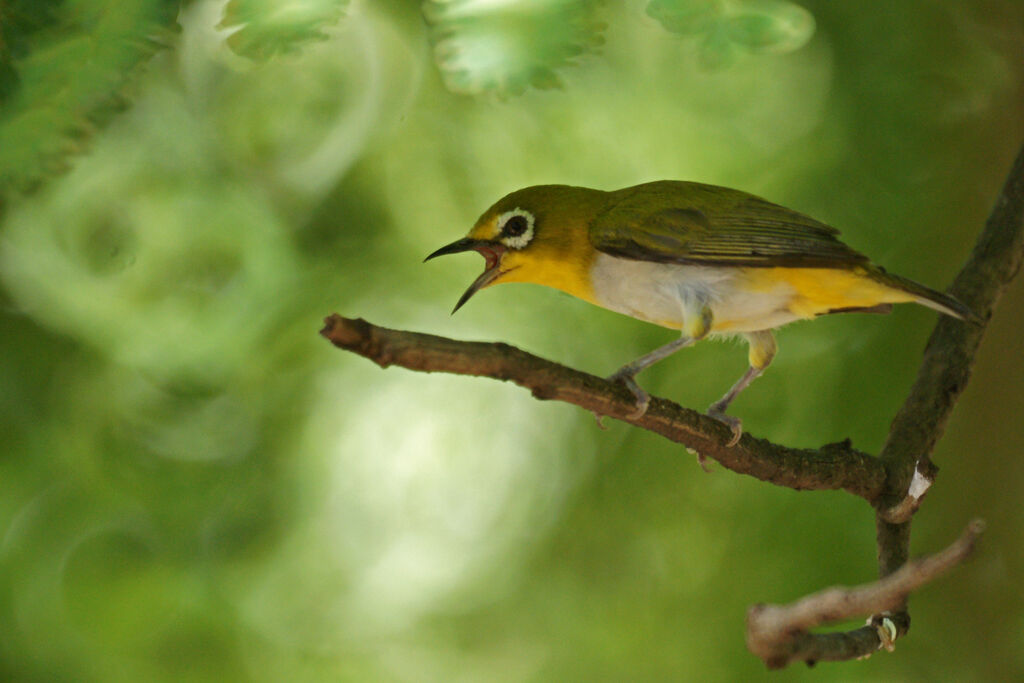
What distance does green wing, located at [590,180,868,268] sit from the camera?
3.24 metres

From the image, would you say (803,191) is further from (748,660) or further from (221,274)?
(221,274)

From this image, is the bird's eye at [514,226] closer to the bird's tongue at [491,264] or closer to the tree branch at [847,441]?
the bird's tongue at [491,264]

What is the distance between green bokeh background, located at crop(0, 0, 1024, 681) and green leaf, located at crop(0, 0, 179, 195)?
2.83 m

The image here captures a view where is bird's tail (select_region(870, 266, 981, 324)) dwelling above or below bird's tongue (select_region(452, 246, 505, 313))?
above

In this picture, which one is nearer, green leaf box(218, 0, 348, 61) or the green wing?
green leaf box(218, 0, 348, 61)

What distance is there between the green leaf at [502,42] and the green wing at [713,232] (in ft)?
3.65

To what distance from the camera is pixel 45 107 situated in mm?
2082

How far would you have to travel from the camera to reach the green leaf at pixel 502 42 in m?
2.29

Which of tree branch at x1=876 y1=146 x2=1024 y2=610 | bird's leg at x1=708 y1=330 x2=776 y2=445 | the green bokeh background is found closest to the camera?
tree branch at x1=876 y1=146 x2=1024 y2=610

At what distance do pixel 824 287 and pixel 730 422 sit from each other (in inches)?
22.9

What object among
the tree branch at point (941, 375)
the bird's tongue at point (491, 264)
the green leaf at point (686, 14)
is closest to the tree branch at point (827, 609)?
the tree branch at point (941, 375)

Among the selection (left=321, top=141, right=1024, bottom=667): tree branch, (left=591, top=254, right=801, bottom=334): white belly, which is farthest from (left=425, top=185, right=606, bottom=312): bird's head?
(left=321, top=141, right=1024, bottom=667): tree branch

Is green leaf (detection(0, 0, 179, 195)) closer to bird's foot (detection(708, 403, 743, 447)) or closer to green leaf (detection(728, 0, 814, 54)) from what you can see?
green leaf (detection(728, 0, 814, 54))

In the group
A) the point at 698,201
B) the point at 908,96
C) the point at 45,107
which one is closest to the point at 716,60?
the point at 698,201
